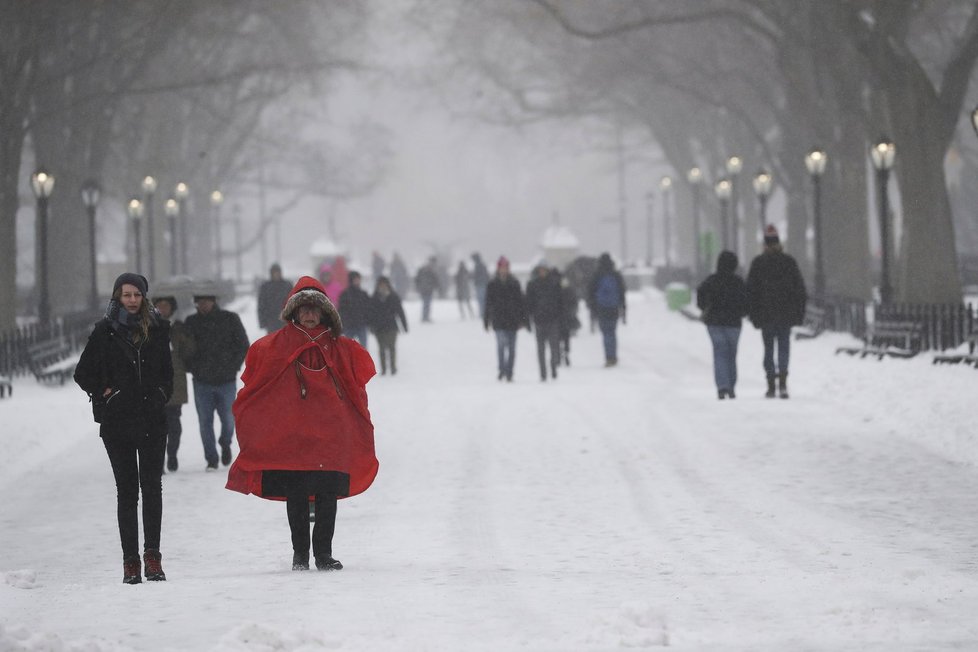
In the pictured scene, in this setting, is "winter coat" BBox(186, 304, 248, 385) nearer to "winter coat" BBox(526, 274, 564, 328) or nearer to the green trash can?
"winter coat" BBox(526, 274, 564, 328)

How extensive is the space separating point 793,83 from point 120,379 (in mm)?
28028

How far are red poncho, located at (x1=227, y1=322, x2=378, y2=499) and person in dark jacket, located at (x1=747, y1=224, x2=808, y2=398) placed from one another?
32.2 ft

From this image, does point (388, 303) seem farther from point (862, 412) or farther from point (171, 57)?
point (171, 57)

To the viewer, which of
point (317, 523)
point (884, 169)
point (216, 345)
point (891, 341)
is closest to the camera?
point (317, 523)

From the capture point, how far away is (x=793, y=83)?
3509cm

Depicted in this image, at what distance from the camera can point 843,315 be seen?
29.0 m

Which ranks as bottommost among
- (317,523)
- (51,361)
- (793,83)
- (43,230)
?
(317,523)

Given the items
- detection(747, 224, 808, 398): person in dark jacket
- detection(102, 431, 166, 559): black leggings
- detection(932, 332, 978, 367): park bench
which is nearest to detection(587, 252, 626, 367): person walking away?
detection(932, 332, 978, 367): park bench

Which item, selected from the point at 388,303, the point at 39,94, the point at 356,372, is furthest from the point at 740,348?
the point at 356,372

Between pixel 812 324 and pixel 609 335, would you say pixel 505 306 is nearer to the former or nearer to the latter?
pixel 609 335

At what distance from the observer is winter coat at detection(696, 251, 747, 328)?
60.5ft

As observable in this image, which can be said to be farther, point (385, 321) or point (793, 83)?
point (793, 83)

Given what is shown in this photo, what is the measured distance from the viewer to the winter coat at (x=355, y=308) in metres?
25.5

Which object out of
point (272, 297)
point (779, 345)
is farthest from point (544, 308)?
point (779, 345)
